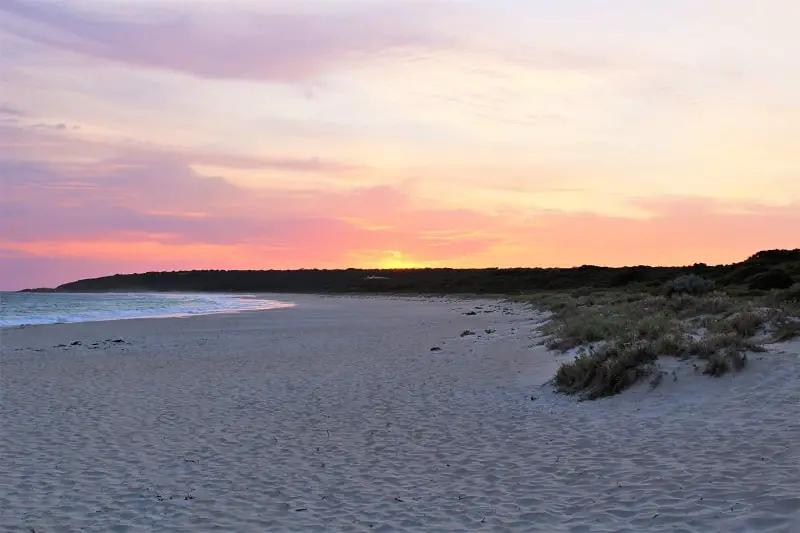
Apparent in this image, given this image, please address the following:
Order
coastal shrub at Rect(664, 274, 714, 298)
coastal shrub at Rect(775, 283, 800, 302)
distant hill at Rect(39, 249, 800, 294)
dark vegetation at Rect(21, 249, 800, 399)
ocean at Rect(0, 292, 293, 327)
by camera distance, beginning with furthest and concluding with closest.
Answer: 1. distant hill at Rect(39, 249, 800, 294)
2. ocean at Rect(0, 292, 293, 327)
3. coastal shrub at Rect(664, 274, 714, 298)
4. coastal shrub at Rect(775, 283, 800, 302)
5. dark vegetation at Rect(21, 249, 800, 399)

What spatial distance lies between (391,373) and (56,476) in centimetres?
912

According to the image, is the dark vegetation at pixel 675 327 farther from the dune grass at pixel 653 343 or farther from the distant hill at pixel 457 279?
the distant hill at pixel 457 279

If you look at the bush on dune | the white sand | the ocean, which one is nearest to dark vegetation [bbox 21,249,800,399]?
the bush on dune

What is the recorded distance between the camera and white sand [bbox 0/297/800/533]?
675cm

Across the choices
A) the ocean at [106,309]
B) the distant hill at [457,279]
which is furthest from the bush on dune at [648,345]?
the ocean at [106,309]

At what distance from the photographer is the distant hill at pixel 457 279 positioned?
48.3 metres

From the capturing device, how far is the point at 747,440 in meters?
8.47

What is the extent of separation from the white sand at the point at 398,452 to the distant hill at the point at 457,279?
31591 millimetres

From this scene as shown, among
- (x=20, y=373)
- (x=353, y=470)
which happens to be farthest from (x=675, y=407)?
(x=20, y=373)

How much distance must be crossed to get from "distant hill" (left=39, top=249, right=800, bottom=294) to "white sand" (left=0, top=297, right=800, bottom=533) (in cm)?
3159

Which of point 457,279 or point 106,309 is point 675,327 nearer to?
point 106,309

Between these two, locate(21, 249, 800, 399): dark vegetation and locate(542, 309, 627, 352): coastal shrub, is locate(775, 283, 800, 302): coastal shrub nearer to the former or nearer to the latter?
locate(21, 249, 800, 399): dark vegetation

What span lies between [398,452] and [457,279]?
101 metres

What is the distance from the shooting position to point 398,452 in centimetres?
929
